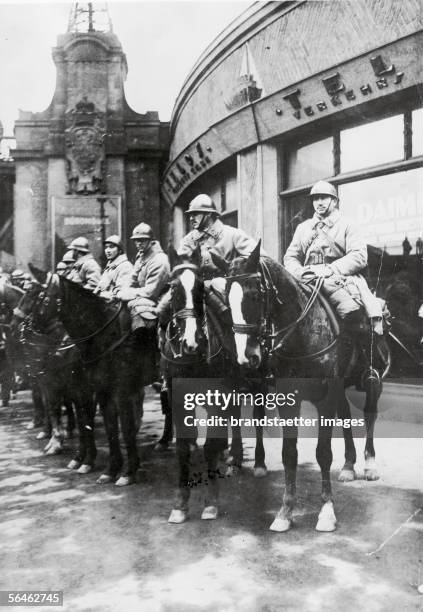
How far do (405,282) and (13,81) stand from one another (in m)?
5.07

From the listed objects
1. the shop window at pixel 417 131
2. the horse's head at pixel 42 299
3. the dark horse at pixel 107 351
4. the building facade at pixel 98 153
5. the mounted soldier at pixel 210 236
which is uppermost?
the building facade at pixel 98 153

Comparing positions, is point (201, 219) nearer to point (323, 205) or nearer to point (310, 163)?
point (323, 205)

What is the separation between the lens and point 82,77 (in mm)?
14039

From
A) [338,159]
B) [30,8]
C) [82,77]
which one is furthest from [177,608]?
[82,77]

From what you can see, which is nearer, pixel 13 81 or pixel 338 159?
pixel 13 81

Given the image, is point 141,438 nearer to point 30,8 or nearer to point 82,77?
point 30,8

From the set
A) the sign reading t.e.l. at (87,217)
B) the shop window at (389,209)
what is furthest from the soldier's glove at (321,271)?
the sign reading t.e.l. at (87,217)

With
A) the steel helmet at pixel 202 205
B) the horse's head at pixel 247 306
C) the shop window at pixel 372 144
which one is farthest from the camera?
the shop window at pixel 372 144

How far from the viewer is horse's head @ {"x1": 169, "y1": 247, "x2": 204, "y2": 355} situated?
3.81 m

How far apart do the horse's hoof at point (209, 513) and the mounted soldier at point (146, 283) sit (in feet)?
6.33

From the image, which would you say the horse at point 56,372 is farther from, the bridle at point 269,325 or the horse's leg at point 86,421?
the bridle at point 269,325

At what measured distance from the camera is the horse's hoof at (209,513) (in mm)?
4129

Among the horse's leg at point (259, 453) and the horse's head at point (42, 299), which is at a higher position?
the horse's head at point (42, 299)

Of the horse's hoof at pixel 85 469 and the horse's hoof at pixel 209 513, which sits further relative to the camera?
the horse's hoof at pixel 85 469
